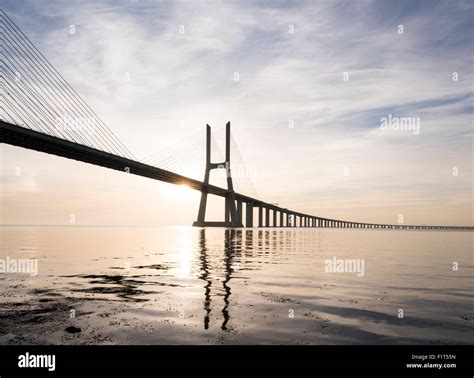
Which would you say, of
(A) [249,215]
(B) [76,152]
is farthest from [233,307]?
(A) [249,215]

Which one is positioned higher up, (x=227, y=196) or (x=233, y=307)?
(x=227, y=196)

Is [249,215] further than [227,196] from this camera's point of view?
Yes

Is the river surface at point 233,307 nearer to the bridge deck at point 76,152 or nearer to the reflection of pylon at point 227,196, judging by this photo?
the bridge deck at point 76,152

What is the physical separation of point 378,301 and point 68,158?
2004 inches

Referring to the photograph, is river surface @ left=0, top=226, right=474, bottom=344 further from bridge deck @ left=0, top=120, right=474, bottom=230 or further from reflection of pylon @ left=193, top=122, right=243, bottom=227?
reflection of pylon @ left=193, top=122, right=243, bottom=227

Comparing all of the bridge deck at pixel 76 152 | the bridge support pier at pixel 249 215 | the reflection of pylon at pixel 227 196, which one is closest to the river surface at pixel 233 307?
the bridge deck at pixel 76 152

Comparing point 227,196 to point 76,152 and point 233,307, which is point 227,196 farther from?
point 233,307

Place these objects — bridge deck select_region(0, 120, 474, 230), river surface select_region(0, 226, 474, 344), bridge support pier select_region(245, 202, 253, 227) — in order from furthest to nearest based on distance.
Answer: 1. bridge support pier select_region(245, 202, 253, 227)
2. bridge deck select_region(0, 120, 474, 230)
3. river surface select_region(0, 226, 474, 344)

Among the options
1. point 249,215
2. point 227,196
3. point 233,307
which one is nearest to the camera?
point 233,307

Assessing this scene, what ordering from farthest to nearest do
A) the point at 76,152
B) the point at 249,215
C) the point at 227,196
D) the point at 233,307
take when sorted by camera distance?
1. the point at 249,215
2. the point at 227,196
3. the point at 76,152
4. the point at 233,307

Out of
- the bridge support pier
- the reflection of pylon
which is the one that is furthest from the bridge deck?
the bridge support pier

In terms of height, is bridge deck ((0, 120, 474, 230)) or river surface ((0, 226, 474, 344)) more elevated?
bridge deck ((0, 120, 474, 230))

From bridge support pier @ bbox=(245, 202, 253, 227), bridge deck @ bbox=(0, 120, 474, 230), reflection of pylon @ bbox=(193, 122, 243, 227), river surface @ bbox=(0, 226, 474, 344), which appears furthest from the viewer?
bridge support pier @ bbox=(245, 202, 253, 227)
